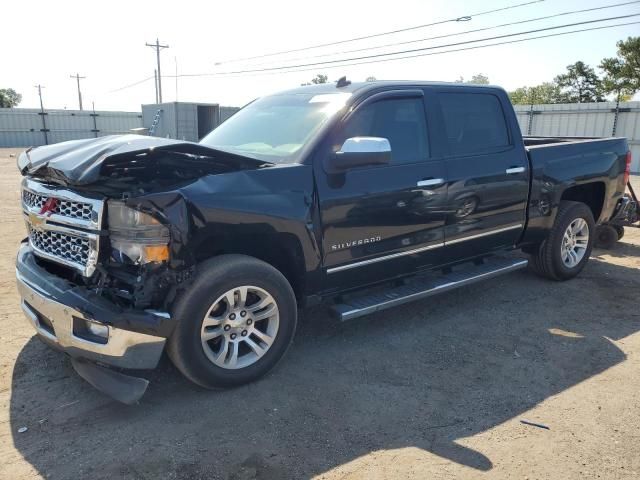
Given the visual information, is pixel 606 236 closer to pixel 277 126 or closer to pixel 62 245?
pixel 277 126

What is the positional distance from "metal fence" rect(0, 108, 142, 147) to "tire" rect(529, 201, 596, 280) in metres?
33.0

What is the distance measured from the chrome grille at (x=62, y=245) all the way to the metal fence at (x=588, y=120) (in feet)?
61.4

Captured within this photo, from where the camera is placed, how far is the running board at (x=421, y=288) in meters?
3.88

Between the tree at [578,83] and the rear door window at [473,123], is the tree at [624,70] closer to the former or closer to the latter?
the tree at [578,83]

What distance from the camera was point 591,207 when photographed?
239 inches

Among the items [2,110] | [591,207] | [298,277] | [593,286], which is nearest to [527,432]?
[298,277]

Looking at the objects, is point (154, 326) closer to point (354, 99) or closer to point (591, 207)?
point (354, 99)

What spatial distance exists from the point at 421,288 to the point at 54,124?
1471 inches

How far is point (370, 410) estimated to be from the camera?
325cm

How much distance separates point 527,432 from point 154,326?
2237 millimetres

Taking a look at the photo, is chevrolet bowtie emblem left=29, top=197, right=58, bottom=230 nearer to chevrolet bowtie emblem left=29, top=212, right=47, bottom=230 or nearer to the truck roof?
chevrolet bowtie emblem left=29, top=212, right=47, bottom=230

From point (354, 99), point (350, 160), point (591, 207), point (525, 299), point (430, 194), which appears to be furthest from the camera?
point (591, 207)

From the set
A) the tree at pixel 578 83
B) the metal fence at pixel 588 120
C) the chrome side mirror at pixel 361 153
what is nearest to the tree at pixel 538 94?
the tree at pixel 578 83

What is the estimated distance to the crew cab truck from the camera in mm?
3023
